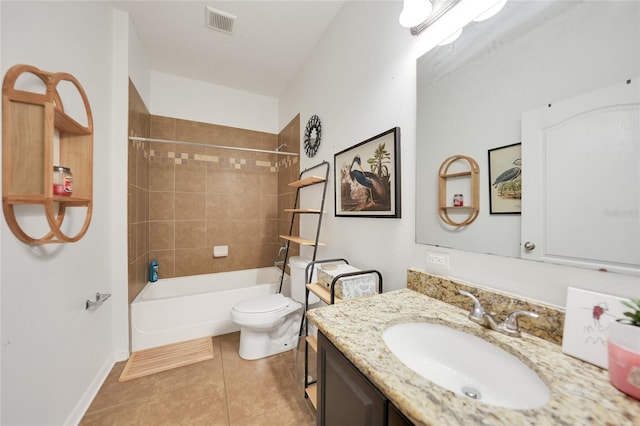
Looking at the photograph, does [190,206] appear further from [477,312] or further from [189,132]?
[477,312]

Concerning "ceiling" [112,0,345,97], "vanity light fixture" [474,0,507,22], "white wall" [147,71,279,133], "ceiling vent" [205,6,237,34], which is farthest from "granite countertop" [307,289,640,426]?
"white wall" [147,71,279,133]

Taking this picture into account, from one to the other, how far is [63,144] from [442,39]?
194cm

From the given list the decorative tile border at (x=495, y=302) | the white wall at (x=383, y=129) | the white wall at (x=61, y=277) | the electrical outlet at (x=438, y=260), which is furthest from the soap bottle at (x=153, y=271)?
the electrical outlet at (x=438, y=260)

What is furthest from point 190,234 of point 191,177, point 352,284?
point 352,284

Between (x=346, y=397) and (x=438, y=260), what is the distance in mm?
666

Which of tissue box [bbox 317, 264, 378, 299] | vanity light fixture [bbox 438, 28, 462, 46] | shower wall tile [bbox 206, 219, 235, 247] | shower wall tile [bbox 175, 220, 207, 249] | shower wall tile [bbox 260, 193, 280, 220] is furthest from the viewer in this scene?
shower wall tile [bbox 260, 193, 280, 220]

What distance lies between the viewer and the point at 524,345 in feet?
2.16

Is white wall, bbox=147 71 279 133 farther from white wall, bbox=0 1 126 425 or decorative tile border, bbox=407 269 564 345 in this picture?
decorative tile border, bbox=407 269 564 345

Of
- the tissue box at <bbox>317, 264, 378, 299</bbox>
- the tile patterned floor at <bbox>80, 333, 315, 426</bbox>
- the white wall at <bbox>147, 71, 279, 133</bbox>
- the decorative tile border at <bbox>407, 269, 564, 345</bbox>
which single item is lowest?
the tile patterned floor at <bbox>80, 333, 315, 426</bbox>

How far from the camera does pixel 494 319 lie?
0.79 meters

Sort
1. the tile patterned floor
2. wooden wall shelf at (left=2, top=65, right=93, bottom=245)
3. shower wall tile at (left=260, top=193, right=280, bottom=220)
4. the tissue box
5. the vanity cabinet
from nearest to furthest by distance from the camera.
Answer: the vanity cabinet < wooden wall shelf at (left=2, top=65, right=93, bottom=245) < the tissue box < the tile patterned floor < shower wall tile at (left=260, top=193, right=280, bottom=220)

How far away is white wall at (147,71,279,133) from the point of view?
2588 millimetres

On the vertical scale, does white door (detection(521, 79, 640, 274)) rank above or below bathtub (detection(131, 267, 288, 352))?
above

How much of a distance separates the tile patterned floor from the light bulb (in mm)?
2108
